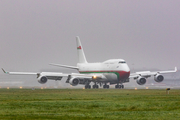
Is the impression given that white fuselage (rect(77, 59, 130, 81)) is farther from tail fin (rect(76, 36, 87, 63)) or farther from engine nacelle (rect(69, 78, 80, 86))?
engine nacelle (rect(69, 78, 80, 86))

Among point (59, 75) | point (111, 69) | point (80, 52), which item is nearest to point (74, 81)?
point (59, 75)

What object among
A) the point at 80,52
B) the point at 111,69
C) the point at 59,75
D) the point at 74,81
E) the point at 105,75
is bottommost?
the point at 105,75

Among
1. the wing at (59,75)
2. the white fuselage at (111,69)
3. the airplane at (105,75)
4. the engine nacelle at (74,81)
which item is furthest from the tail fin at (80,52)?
the engine nacelle at (74,81)

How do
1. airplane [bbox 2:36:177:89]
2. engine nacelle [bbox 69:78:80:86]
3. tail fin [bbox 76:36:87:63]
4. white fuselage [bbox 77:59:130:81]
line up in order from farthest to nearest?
tail fin [bbox 76:36:87:63]
white fuselage [bbox 77:59:130:81]
airplane [bbox 2:36:177:89]
engine nacelle [bbox 69:78:80:86]

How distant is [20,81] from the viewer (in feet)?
502

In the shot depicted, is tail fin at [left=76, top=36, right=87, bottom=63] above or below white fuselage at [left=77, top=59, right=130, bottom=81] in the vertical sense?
above

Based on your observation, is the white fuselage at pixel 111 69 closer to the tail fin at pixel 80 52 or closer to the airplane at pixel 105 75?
the airplane at pixel 105 75

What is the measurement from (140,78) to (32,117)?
221 feet

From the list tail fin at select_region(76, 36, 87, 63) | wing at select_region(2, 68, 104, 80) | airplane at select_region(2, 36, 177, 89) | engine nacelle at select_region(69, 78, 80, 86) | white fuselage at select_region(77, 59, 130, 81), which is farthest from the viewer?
tail fin at select_region(76, 36, 87, 63)

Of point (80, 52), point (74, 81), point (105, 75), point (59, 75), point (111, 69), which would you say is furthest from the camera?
point (80, 52)

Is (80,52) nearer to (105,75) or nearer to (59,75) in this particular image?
(105,75)

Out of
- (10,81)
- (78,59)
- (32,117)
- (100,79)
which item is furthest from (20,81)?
(32,117)

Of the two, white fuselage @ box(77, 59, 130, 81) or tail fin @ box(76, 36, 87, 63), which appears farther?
tail fin @ box(76, 36, 87, 63)

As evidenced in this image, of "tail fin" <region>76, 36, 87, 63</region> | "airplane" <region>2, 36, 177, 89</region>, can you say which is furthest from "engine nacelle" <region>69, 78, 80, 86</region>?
"tail fin" <region>76, 36, 87, 63</region>
